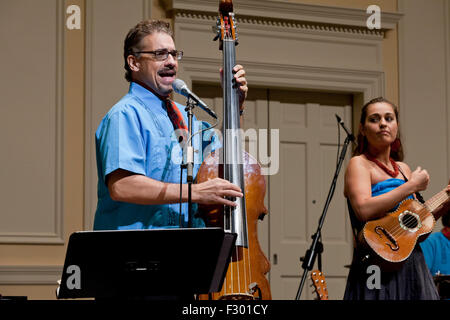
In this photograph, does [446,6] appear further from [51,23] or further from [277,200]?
[51,23]

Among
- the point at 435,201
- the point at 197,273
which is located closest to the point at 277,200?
the point at 435,201

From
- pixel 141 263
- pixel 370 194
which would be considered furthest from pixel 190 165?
pixel 370 194

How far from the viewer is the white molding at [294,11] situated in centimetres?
515

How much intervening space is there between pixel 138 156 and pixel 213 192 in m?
0.25

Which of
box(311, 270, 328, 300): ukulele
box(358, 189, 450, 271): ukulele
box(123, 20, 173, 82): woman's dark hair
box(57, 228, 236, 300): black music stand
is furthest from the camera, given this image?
box(311, 270, 328, 300): ukulele

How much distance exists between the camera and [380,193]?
2.89 meters

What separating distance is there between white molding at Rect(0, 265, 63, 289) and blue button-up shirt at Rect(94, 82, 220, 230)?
2.50m

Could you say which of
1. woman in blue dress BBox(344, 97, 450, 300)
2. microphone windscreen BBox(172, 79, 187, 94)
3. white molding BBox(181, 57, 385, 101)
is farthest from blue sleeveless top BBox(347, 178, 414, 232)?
white molding BBox(181, 57, 385, 101)

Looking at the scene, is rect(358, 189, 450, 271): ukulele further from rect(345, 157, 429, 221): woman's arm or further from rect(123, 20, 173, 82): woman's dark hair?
rect(123, 20, 173, 82): woman's dark hair

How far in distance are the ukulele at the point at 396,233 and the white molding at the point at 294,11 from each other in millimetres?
2718

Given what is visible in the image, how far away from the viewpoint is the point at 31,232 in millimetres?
4672

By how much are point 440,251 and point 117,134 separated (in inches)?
97.8

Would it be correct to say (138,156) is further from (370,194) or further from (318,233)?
(318,233)

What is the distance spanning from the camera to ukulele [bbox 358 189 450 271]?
2.72m
